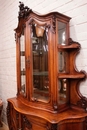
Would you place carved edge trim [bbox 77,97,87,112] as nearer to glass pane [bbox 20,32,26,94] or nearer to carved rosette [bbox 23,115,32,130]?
carved rosette [bbox 23,115,32,130]

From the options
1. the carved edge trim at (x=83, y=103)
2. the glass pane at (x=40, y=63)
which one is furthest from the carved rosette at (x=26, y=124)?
the carved edge trim at (x=83, y=103)

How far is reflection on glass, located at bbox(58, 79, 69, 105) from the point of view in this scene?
1414 millimetres

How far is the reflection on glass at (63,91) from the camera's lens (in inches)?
55.7

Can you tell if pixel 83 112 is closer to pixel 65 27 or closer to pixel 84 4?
pixel 65 27

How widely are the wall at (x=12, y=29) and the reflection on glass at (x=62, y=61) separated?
0.39 feet

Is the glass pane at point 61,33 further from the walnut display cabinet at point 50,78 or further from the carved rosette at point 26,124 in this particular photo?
the carved rosette at point 26,124

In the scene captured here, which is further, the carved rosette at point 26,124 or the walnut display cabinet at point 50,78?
the carved rosette at point 26,124

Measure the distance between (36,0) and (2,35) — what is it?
3.96 ft

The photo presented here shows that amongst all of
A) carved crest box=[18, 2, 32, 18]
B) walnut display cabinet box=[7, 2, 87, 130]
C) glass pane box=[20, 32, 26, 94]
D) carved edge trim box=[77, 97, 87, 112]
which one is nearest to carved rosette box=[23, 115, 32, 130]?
walnut display cabinet box=[7, 2, 87, 130]

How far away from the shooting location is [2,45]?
2.95 metres

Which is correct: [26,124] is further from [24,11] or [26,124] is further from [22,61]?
[24,11]

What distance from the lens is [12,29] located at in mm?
2564

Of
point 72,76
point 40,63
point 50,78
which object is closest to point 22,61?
point 40,63

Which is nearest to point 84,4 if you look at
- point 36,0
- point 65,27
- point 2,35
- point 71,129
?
point 65,27
